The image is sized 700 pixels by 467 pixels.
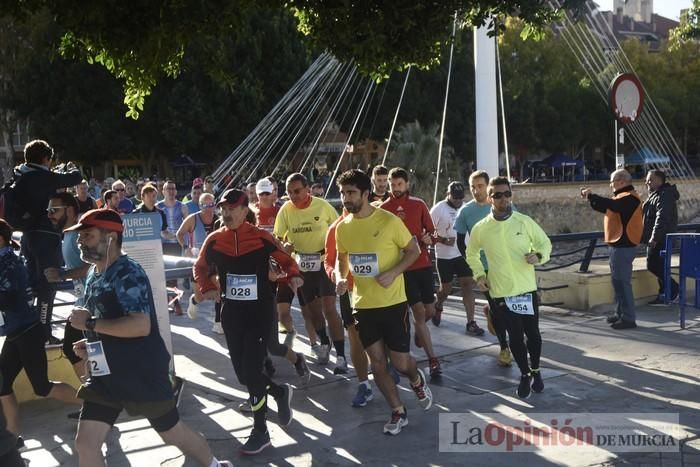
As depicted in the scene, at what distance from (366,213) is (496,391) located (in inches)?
82.1

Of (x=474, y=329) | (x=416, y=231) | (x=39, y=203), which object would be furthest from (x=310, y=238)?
(x=39, y=203)

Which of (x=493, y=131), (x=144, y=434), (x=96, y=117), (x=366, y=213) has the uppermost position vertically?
(x=96, y=117)

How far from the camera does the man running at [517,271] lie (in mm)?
7004

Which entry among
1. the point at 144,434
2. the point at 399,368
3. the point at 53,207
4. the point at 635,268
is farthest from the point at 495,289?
the point at 635,268

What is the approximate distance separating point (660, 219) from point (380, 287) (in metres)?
6.14

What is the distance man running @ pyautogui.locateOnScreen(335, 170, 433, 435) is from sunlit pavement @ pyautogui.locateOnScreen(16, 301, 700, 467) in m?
0.46

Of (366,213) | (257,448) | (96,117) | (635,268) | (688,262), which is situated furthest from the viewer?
(96,117)

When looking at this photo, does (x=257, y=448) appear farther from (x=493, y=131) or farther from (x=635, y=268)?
(x=493, y=131)

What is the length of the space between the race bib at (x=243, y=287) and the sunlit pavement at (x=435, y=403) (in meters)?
1.06

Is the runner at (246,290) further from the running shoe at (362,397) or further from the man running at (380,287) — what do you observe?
the running shoe at (362,397)

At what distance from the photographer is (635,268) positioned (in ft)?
39.0

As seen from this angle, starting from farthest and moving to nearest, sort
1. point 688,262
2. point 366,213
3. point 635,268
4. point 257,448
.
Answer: point 635,268 → point 688,262 → point 366,213 → point 257,448

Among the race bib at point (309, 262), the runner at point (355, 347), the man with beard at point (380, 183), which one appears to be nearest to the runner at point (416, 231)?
the man with beard at point (380, 183)

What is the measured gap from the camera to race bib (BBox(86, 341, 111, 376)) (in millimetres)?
4629
